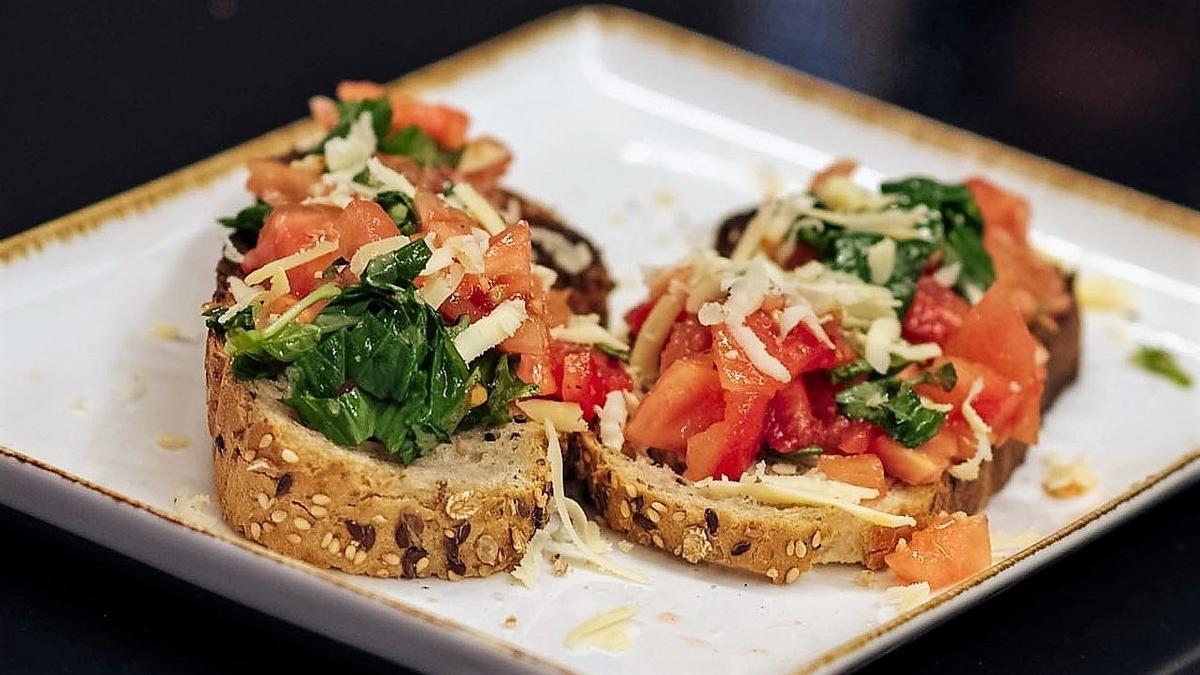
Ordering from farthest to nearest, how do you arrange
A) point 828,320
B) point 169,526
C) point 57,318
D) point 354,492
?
point 57,318
point 828,320
point 354,492
point 169,526

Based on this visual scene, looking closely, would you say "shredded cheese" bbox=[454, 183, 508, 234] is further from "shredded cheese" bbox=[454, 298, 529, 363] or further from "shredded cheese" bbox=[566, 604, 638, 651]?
"shredded cheese" bbox=[566, 604, 638, 651]

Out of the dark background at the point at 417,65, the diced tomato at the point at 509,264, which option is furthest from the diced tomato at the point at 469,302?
the dark background at the point at 417,65

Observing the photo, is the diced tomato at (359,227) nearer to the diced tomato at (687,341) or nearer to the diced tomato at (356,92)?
the diced tomato at (687,341)

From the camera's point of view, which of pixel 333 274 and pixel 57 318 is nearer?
pixel 333 274


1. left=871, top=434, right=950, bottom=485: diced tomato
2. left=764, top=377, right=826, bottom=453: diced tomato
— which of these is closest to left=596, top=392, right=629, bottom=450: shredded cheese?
left=764, top=377, right=826, bottom=453: diced tomato

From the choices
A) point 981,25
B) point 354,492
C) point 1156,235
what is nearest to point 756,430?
point 354,492

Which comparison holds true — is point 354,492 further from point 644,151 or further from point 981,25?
point 981,25
